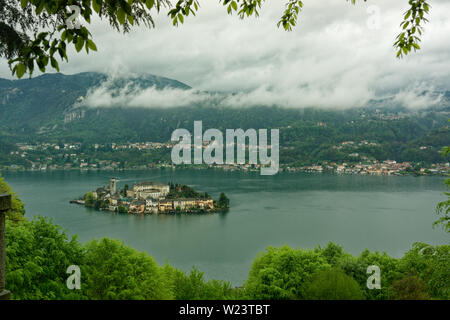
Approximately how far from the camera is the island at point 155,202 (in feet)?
93.4

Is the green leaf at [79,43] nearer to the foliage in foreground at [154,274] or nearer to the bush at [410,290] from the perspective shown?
the foliage in foreground at [154,274]

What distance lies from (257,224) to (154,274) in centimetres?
1675

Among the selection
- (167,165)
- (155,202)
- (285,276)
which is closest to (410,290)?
(285,276)

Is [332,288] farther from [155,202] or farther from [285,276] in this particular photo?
[155,202]

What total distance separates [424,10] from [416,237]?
21.3 m

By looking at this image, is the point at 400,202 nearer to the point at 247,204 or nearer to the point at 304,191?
the point at 304,191

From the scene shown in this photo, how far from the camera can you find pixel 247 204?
29781 millimetres

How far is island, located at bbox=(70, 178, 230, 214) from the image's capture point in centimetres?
2845

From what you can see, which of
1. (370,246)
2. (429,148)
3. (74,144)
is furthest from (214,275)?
(74,144)

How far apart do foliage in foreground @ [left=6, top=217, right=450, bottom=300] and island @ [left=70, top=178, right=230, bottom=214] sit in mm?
19481

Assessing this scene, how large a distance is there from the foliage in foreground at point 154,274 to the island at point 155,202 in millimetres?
19481

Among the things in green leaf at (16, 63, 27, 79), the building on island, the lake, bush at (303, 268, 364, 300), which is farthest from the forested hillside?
green leaf at (16, 63, 27, 79)

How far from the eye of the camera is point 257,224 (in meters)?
23.2

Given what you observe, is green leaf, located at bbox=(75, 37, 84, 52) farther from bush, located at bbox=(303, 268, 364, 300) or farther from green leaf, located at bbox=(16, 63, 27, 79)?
bush, located at bbox=(303, 268, 364, 300)
